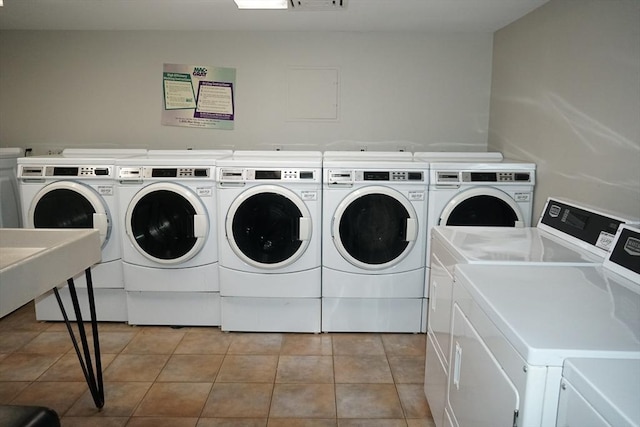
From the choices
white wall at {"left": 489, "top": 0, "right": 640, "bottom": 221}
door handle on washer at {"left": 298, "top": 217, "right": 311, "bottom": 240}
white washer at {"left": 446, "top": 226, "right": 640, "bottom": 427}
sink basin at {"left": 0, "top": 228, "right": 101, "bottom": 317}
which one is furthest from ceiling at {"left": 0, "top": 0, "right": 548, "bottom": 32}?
white washer at {"left": 446, "top": 226, "right": 640, "bottom": 427}

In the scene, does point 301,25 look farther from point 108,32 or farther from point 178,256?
point 178,256

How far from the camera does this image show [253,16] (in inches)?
131

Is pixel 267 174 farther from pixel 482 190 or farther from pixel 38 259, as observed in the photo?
pixel 38 259

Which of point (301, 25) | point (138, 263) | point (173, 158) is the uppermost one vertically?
point (301, 25)

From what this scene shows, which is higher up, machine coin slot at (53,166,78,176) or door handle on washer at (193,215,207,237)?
machine coin slot at (53,166,78,176)

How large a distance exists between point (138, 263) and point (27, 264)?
1596mm

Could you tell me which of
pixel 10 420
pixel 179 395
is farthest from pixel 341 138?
pixel 10 420

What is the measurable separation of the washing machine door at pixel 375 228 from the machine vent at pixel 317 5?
1.19 m

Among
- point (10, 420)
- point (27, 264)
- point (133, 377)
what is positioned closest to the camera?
point (10, 420)

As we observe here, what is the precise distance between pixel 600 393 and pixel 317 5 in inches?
105

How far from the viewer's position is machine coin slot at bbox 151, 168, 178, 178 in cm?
301

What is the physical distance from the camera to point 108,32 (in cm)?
385

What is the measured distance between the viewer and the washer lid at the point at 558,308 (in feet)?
3.38

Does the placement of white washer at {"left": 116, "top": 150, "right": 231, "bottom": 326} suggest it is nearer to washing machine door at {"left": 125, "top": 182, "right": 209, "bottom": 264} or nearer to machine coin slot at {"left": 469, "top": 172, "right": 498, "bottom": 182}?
washing machine door at {"left": 125, "top": 182, "right": 209, "bottom": 264}
